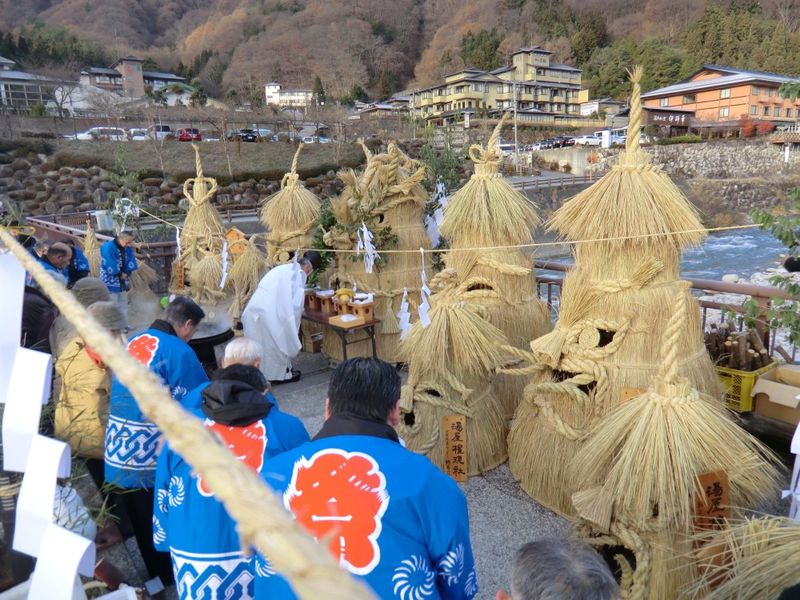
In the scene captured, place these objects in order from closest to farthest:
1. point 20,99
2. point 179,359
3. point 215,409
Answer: point 215,409 < point 179,359 < point 20,99

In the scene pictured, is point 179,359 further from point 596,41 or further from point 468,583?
point 596,41

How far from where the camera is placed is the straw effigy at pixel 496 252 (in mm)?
4433

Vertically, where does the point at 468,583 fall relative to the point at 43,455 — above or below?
below

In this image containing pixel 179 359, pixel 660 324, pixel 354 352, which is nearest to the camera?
pixel 179 359

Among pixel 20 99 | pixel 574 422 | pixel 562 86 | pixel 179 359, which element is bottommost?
pixel 574 422

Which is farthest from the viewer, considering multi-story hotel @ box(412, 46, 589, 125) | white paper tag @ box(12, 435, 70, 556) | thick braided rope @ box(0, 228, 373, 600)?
multi-story hotel @ box(412, 46, 589, 125)

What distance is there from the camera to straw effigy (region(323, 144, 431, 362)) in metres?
6.04

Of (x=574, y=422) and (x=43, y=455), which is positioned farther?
(x=574, y=422)

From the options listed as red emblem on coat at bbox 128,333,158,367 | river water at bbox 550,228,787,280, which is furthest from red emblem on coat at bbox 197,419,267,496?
river water at bbox 550,228,787,280

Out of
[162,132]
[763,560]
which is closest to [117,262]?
[763,560]

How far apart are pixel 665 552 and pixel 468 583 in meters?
1.34

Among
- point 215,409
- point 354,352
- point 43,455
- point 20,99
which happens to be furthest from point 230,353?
point 20,99

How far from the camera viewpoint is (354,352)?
6426mm

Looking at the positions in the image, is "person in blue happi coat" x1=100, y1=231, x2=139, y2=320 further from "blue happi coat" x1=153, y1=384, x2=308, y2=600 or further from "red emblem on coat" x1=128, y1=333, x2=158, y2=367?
"blue happi coat" x1=153, y1=384, x2=308, y2=600
